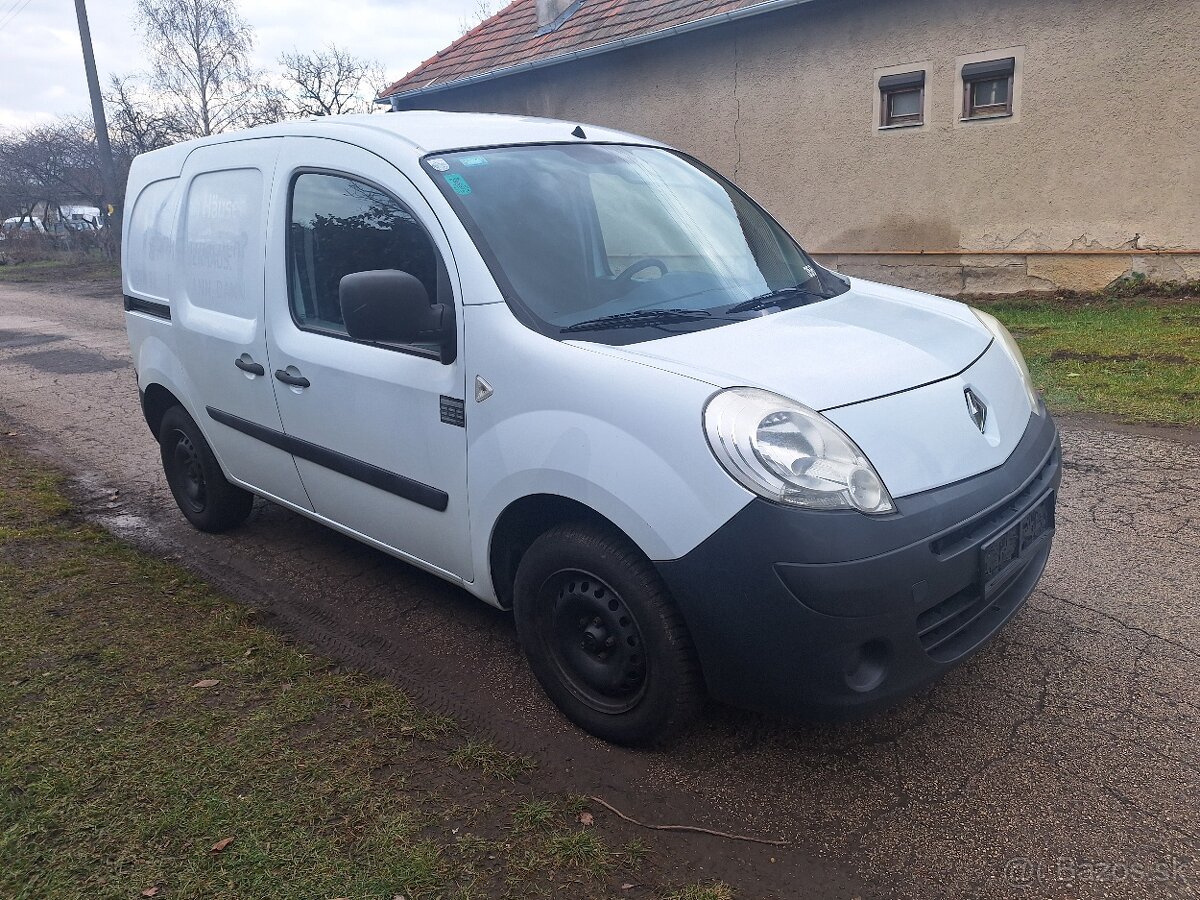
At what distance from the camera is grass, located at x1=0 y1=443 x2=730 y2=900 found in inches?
91.7

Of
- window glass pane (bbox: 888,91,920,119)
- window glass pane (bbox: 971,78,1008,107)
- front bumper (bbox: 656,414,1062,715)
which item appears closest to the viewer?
front bumper (bbox: 656,414,1062,715)

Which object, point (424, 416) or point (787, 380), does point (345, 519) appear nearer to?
point (424, 416)

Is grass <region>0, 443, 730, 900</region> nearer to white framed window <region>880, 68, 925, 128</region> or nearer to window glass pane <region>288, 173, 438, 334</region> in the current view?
window glass pane <region>288, 173, 438, 334</region>

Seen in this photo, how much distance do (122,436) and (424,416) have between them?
15.7ft

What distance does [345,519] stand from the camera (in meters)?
3.72

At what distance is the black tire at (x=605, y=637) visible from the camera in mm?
2564

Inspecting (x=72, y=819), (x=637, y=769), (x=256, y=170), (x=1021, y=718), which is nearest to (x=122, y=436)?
(x=256, y=170)

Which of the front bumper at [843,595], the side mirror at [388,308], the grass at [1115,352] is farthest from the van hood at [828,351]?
the grass at [1115,352]

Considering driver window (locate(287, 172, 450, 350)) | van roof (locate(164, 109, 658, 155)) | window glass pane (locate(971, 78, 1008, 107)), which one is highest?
window glass pane (locate(971, 78, 1008, 107))

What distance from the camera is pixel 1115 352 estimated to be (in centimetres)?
770

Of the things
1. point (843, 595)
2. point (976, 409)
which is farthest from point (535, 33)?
point (843, 595)

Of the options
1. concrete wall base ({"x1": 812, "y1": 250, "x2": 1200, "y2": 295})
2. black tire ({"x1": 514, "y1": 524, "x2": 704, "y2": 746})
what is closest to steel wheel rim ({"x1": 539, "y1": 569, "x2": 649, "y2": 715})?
black tire ({"x1": 514, "y1": 524, "x2": 704, "y2": 746})

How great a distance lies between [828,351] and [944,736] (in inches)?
47.2

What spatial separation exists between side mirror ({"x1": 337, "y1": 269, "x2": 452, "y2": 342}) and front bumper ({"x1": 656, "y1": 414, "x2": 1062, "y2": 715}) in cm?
111
